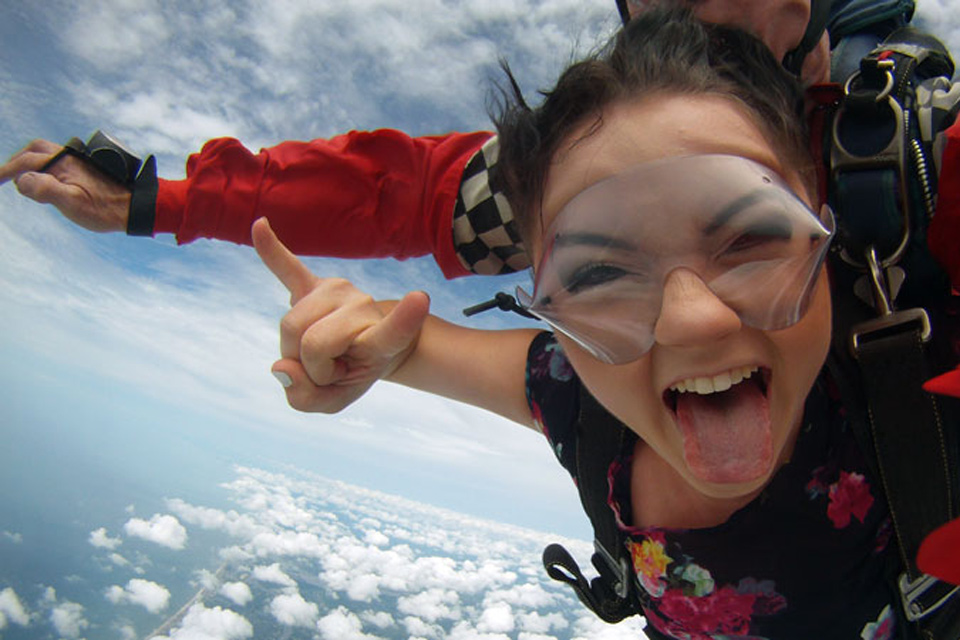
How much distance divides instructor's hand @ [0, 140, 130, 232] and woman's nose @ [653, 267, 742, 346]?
1.49 m

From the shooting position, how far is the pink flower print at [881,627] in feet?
2.71

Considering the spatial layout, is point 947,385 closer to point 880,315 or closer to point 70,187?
point 880,315

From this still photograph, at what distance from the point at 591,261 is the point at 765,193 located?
239 mm

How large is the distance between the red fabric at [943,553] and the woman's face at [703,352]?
0.18 meters

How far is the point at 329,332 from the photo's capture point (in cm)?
75

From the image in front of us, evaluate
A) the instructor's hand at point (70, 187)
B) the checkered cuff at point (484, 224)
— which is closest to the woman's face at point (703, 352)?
the checkered cuff at point (484, 224)

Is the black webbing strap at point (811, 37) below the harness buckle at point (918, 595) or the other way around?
the other way around

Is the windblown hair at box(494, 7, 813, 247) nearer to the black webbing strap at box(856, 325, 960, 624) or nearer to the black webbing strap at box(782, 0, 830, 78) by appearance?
the black webbing strap at box(782, 0, 830, 78)

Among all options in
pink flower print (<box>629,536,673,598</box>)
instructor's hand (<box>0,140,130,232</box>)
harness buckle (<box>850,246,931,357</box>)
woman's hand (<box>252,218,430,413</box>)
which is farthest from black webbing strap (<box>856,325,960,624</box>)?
instructor's hand (<box>0,140,130,232</box>)

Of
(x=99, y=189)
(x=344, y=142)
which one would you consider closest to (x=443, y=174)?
(x=344, y=142)

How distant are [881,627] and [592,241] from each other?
2.82ft

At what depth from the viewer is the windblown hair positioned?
732 millimetres

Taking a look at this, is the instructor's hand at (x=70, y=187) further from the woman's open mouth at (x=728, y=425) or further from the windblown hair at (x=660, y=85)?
the woman's open mouth at (x=728, y=425)

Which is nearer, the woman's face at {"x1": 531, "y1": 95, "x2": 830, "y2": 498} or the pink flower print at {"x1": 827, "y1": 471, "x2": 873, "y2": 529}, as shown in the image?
the woman's face at {"x1": 531, "y1": 95, "x2": 830, "y2": 498}
